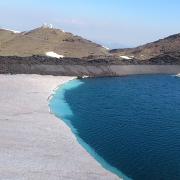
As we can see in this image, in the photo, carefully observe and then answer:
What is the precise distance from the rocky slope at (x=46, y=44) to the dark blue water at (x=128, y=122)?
2701 centimetres

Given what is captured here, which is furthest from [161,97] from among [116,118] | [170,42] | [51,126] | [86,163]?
[170,42]

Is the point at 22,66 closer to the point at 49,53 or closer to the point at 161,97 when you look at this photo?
the point at 49,53

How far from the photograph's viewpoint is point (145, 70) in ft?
334

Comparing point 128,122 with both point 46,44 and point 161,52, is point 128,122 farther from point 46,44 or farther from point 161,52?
point 161,52

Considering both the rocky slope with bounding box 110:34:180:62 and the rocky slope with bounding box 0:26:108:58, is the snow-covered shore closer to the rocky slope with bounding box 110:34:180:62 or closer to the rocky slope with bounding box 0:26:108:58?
the rocky slope with bounding box 0:26:108:58

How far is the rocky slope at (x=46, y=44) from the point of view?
10619 centimetres

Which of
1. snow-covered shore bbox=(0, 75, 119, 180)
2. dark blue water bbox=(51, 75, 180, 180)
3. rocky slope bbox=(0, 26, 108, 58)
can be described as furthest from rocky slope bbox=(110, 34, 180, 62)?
snow-covered shore bbox=(0, 75, 119, 180)

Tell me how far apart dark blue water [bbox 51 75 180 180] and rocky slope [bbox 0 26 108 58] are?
27009 mm

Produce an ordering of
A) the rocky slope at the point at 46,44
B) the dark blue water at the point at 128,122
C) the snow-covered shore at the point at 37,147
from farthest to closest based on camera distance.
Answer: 1. the rocky slope at the point at 46,44
2. the dark blue water at the point at 128,122
3. the snow-covered shore at the point at 37,147

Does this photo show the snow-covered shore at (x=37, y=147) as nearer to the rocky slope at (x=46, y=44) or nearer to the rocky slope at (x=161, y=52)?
the rocky slope at (x=46, y=44)

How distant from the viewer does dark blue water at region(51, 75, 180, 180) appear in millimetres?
36281

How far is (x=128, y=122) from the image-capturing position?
50375 millimetres

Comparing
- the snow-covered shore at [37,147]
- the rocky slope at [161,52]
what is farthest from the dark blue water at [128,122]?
the rocky slope at [161,52]

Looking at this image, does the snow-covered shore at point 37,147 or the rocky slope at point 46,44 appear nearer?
the snow-covered shore at point 37,147
